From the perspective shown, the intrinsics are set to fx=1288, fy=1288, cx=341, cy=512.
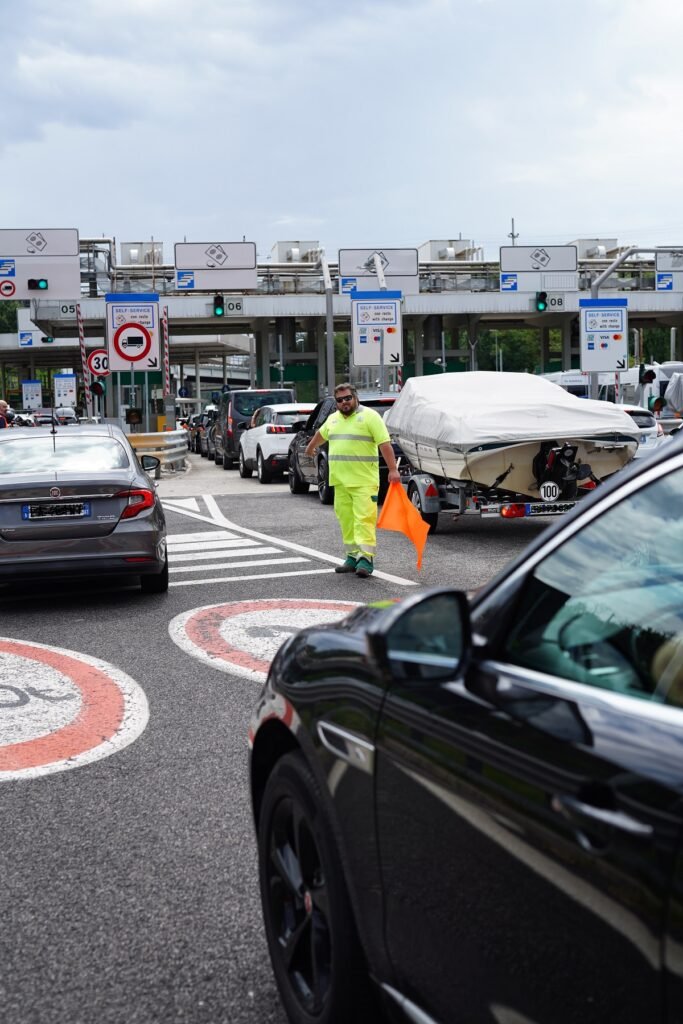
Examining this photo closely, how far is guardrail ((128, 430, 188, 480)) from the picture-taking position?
2877cm

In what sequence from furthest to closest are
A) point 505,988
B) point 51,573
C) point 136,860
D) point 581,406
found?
point 581,406 < point 51,573 < point 136,860 < point 505,988

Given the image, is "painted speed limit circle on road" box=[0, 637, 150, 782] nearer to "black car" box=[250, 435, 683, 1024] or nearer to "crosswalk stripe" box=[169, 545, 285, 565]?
"black car" box=[250, 435, 683, 1024]

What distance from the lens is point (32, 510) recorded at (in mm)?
9977

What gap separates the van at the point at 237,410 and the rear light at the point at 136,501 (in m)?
20.3

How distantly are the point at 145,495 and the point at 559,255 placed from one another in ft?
164

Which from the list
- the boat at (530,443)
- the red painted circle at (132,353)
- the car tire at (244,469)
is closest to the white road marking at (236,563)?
the boat at (530,443)

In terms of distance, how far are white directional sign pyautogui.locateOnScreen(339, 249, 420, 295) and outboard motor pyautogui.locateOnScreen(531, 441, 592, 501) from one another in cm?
4027

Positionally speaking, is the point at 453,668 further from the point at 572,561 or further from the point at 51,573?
the point at 51,573

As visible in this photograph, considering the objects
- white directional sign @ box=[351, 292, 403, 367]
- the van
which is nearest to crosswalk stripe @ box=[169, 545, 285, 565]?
the van

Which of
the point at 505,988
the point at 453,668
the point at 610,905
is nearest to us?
the point at 610,905

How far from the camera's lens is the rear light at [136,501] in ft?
33.4

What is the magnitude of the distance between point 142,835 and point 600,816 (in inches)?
121

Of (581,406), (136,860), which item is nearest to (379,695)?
(136,860)

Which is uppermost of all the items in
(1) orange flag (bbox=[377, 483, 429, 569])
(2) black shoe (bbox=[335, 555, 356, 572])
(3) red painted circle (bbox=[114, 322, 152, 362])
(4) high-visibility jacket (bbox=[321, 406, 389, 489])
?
(3) red painted circle (bbox=[114, 322, 152, 362])
